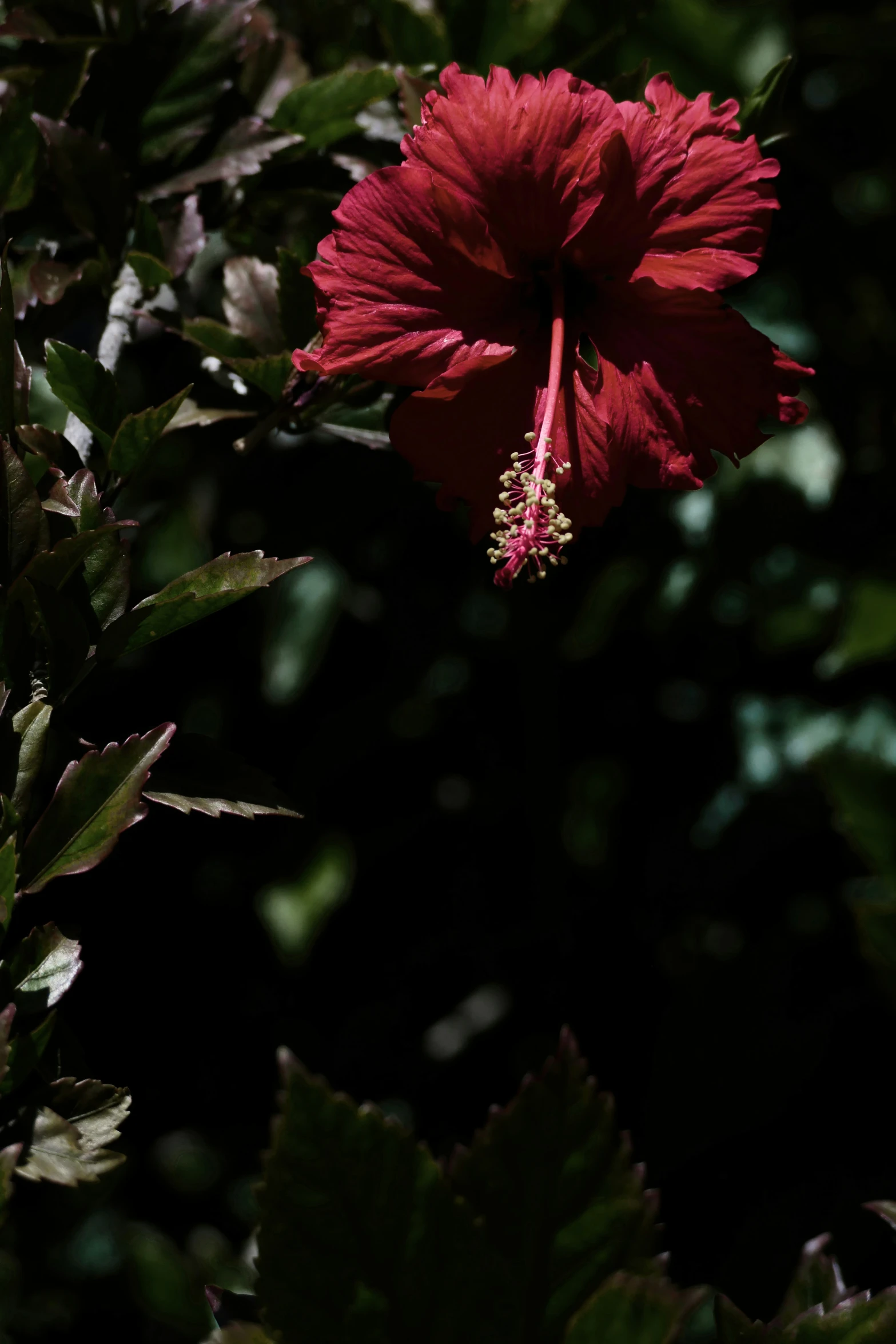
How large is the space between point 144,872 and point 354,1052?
0.37m

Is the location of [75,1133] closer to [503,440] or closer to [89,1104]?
[89,1104]

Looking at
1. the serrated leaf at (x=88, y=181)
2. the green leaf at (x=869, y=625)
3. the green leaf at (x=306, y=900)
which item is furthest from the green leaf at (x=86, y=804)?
the green leaf at (x=869, y=625)

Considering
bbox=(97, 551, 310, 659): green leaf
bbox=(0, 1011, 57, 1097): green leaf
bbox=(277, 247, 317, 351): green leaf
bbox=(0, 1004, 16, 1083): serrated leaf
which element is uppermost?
bbox=(277, 247, 317, 351): green leaf

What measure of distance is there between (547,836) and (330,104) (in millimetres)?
798

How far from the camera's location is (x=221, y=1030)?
4.36 ft

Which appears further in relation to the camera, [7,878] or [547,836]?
[547,836]

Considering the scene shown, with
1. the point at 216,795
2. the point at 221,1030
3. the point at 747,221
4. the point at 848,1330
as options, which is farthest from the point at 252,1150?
the point at 747,221

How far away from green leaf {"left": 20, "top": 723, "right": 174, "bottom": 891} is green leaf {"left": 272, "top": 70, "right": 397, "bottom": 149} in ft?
1.77

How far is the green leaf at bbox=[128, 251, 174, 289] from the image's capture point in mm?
840

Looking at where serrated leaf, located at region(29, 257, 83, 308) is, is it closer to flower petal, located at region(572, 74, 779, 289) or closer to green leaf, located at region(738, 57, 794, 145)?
flower petal, located at region(572, 74, 779, 289)

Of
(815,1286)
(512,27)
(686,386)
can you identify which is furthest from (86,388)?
(815,1286)

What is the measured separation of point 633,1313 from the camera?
576 mm

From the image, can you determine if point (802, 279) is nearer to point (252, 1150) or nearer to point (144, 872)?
point (144, 872)

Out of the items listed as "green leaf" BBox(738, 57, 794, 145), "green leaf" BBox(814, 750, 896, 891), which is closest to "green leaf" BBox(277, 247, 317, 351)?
"green leaf" BBox(738, 57, 794, 145)
